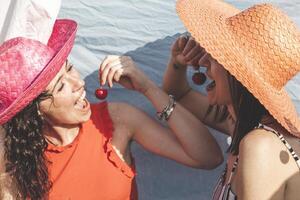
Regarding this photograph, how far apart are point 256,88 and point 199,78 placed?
1.31 feet

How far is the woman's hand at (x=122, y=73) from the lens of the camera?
5.00 ft

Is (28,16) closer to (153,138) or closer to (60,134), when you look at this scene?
(60,134)

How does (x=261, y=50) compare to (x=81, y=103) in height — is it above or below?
above

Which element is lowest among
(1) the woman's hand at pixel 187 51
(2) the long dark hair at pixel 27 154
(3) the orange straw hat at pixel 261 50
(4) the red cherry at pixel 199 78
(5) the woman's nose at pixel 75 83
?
(2) the long dark hair at pixel 27 154

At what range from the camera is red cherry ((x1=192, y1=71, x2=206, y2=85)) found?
5.38 ft

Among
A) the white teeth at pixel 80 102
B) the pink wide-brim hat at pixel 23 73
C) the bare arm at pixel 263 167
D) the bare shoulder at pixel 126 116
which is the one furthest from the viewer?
the bare shoulder at pixel 126 116

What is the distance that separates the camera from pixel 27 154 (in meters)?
1.53

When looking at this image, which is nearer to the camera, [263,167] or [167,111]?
[263,167]

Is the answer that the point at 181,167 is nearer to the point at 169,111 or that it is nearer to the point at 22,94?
the point at 169,111

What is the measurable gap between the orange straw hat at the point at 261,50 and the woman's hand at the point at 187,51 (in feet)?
0.72

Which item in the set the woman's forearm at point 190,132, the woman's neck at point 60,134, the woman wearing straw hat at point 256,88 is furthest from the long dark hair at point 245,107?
the woman's neck at point 60,134

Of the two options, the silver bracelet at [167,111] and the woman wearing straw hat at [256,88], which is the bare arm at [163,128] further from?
the woman wearing straw hat at [256,88]

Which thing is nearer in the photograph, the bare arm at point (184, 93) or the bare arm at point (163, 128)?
the bare arm at point (163, 128)

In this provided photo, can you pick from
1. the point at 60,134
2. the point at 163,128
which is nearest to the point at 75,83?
the point at 60,134
